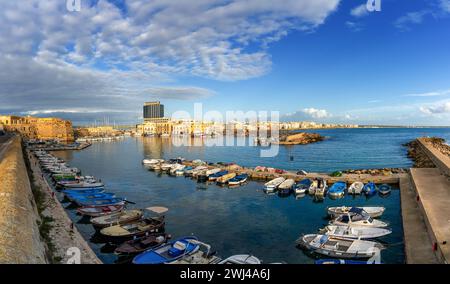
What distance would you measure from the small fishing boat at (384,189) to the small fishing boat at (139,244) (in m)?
22.2

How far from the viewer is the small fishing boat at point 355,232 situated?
60.2 ft

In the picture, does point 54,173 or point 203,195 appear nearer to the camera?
point 203,195

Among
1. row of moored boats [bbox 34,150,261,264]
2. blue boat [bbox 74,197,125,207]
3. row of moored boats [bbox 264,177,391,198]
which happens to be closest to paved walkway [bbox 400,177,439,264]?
row of moored boats [bbox 264,177,391,198]

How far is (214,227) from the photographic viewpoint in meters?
21.9

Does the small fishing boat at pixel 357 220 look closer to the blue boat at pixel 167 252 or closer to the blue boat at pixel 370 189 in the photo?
the blue boat at pixel 167 252

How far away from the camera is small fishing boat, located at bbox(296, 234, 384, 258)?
648 inches

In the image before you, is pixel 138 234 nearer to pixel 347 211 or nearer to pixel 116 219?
pixel 116 219

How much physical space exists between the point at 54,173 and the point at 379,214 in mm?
38582

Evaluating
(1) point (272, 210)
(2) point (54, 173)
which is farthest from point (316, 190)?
(2) point (54, 173)

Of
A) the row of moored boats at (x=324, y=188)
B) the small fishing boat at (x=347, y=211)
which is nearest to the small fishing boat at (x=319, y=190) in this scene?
the row of moored boats at (x=324, y=188)

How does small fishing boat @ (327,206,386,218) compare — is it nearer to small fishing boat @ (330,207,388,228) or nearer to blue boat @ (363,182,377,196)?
small fishing boat @ (330,207,388,228)

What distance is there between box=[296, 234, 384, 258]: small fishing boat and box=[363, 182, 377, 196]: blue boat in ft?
47.7

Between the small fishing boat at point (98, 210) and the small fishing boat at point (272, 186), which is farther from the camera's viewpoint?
the small fishing boat at point (272, 186)
